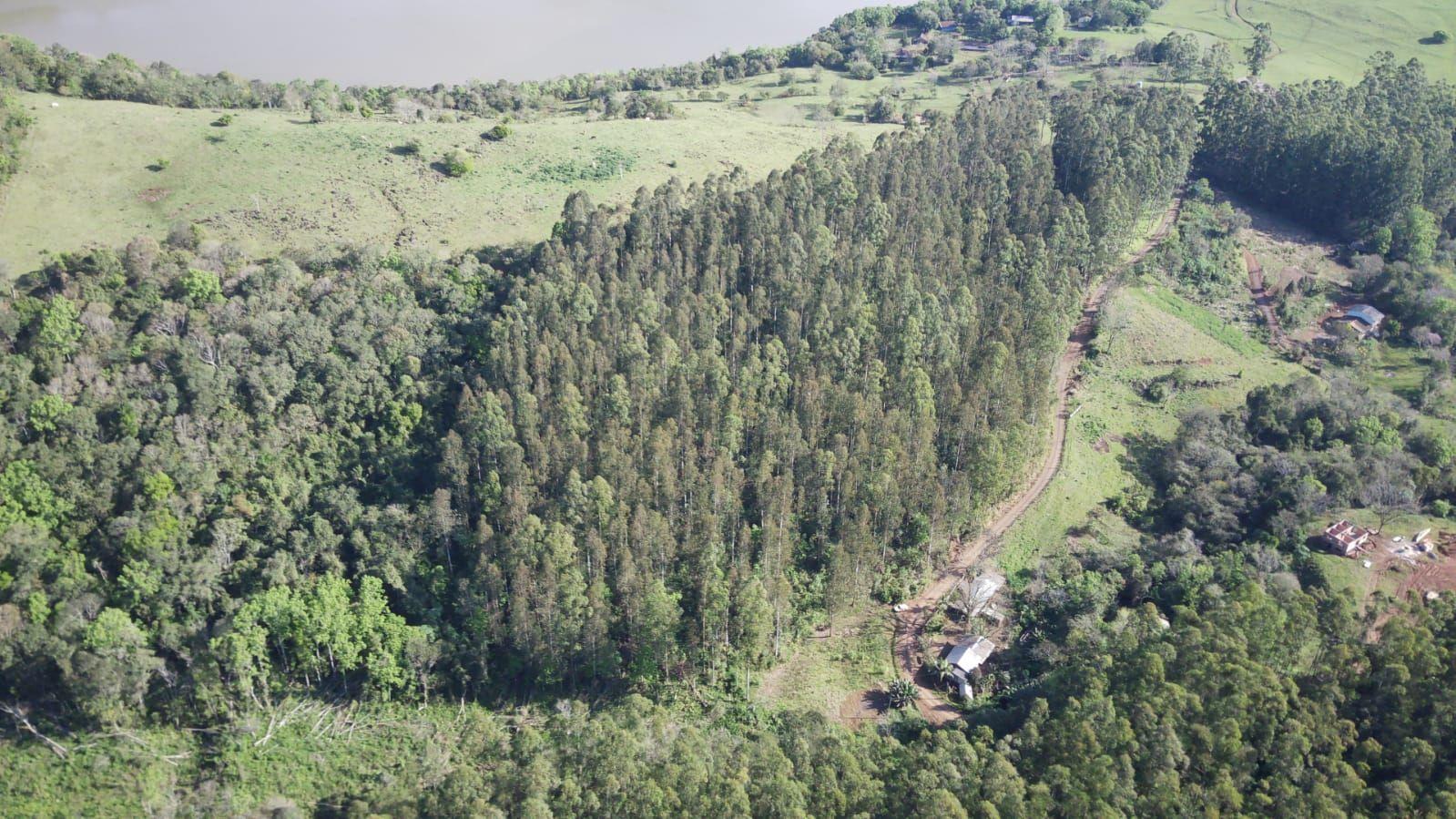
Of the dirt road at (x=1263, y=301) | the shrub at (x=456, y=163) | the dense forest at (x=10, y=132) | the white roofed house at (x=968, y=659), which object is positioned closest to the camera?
the white roofed house at (x=968, y=659)

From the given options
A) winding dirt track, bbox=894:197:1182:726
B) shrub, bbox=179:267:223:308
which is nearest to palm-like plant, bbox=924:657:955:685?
winding dirt track, bbox=894:197:1182:726

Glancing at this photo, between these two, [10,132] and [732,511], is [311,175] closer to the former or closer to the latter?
[10,132]

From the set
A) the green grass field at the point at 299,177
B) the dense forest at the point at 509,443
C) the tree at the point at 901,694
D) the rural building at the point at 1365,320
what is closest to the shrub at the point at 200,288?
the dense forest at the point at 509,443

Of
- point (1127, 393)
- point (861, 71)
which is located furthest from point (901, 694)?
point (861, 71)

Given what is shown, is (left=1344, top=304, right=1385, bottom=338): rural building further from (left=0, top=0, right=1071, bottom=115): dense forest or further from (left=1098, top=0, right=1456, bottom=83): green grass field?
(left=0, top=0, right=1071, bottom=115): dense forest

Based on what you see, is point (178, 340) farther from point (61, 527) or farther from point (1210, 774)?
point (1210, 774)

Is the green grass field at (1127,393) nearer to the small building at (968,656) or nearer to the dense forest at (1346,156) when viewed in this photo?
the small building at (968,656)

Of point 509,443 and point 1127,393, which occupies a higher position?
point 509,443
